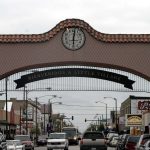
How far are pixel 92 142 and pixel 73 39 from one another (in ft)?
27.0

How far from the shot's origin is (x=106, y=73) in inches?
1284

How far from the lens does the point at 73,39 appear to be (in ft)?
99.7

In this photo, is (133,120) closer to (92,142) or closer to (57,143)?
(57,143)

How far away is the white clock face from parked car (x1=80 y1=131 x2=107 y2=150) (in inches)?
306

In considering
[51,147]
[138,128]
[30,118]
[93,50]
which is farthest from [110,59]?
[30,118]

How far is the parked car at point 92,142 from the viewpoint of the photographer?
35469 millimetres

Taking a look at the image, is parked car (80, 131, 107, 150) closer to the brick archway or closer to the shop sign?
the brick archway

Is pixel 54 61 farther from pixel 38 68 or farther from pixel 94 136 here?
pixel 94 136

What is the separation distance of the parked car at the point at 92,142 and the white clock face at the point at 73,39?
7.78 meters

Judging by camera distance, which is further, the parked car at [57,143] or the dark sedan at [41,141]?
the dark sedan at [41,141]

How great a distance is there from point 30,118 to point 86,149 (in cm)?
9610

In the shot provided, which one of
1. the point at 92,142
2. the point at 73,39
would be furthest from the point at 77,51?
the point at 92,142

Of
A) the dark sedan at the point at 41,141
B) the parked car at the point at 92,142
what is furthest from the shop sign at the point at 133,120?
the parked car at the point at 92,142

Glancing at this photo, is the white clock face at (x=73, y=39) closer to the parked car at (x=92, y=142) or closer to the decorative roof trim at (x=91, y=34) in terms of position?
the decorative roof trim at (x=91, y=34)
